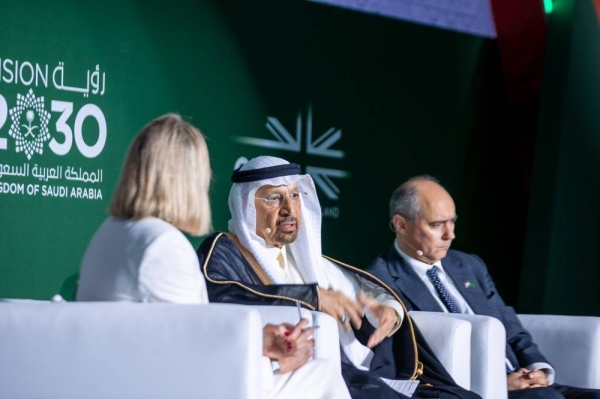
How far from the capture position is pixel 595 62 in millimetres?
7094

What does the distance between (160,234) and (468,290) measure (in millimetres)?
2332

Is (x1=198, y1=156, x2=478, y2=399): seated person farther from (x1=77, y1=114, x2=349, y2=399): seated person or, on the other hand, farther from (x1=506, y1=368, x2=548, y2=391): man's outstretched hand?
(x1=77, y1=114, x2=349, y2=399): seated person

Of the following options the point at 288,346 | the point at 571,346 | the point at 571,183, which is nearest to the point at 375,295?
the point at 571,346

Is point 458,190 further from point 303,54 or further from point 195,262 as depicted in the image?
point 195,262

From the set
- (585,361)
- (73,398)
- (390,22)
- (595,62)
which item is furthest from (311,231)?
(595,62)

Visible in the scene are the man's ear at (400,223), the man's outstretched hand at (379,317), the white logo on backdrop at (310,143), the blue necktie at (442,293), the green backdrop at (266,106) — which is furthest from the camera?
the white logo on backdrop at (310,143)

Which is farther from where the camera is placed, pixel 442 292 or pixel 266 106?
pixel 266 106

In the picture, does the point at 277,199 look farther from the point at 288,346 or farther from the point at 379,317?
the point at 288,346

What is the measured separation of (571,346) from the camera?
15.5ft

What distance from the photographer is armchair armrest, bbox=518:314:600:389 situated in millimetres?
4633

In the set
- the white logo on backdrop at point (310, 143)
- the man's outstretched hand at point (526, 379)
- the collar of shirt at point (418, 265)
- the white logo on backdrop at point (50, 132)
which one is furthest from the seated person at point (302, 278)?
the white logo on backdrop at point (310, 143)

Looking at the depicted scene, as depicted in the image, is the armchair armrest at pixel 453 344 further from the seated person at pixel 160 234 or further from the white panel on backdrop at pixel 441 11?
the white panel on backdrop at pixel 441 11

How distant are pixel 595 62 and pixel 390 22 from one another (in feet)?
4.65

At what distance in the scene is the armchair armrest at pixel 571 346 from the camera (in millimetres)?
4633
